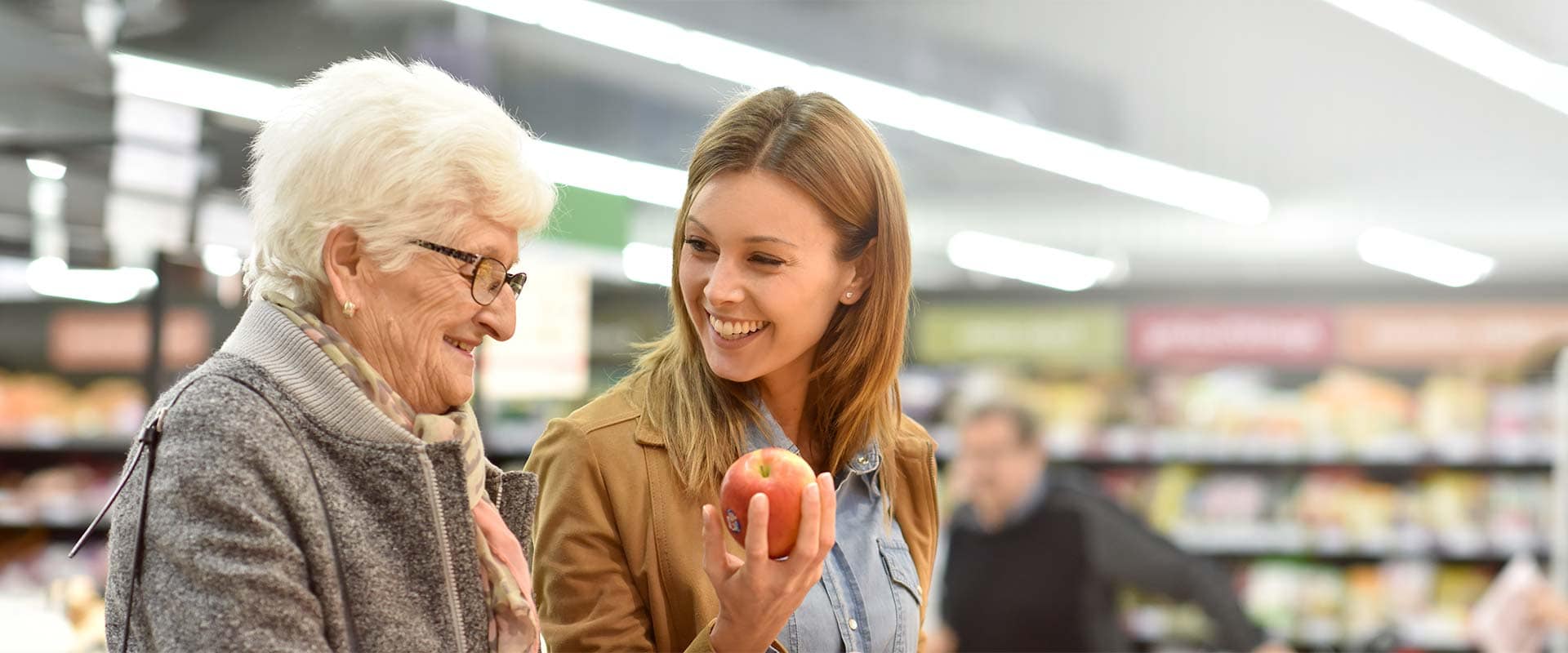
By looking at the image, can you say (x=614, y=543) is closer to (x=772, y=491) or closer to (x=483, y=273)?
(x=772, y=491)

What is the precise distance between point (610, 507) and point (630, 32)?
18.2 ft

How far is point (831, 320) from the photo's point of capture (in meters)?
1.94

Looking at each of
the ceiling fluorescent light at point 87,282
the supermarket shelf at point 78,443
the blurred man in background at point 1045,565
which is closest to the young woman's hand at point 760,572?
the blurred man in background at point 1045,565

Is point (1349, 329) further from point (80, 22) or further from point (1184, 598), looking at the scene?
point (80, 22)

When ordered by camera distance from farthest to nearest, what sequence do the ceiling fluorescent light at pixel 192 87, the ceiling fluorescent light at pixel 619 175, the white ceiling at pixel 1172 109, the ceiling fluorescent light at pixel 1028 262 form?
the ceiling fluorescent light at pixel 1028 262, the white ceiling at pixel 1172 109, the ceiling fluorescent light at pixel 619 175, the ceiling fluorescent light at pixel 192 87

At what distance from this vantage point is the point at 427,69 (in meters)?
1.56

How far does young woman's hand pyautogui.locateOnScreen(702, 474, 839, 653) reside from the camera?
1.48m

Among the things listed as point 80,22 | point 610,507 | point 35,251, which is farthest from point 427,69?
point 35,251

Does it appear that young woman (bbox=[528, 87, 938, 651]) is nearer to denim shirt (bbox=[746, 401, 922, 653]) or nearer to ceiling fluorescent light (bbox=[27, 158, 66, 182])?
denim shirt (bbox=[746, 401, 922, 653])

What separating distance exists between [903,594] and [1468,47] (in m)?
8.66

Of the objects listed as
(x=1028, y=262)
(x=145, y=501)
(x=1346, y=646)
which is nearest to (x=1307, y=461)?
(x=1346, y=646)

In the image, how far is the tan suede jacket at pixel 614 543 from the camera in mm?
1672

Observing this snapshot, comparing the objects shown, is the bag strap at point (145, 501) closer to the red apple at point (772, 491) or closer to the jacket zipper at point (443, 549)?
the jacket zipper at point (443, 549)

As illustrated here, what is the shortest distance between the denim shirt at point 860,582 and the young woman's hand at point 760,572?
0.60ft
